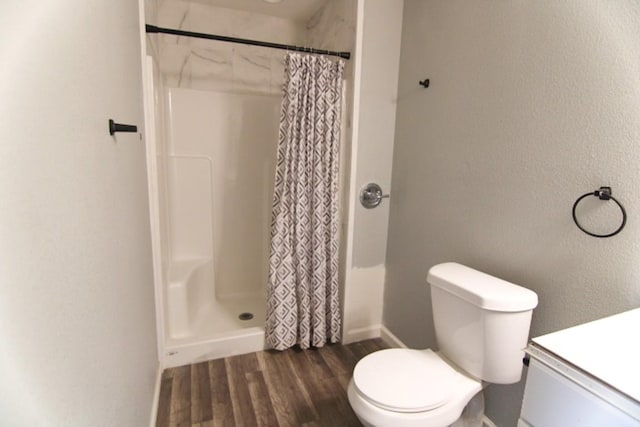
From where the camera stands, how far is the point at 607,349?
73 centimetres

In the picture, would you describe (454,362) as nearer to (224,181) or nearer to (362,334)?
(362,334)

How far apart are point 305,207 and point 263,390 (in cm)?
101

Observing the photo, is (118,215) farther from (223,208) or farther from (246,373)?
(223,208)

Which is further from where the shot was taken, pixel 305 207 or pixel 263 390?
pixel 305 207

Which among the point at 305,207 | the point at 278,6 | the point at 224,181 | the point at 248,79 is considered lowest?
the point at 305,207

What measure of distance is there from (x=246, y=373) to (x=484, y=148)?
66.7 inches

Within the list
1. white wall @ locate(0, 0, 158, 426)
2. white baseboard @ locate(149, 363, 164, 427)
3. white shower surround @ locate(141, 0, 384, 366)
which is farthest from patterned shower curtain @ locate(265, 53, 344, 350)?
white wall @ locate(0, 0, 158, 426)

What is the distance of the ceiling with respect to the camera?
225 centimetres

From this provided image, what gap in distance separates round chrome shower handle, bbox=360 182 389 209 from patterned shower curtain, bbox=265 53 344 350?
0.60 ft

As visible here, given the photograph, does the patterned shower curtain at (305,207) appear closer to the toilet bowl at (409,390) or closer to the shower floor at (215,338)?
the shower floor at (215,338)

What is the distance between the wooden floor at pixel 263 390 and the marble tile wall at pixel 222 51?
1.90 m

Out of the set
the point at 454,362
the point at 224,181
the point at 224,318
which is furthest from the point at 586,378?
the point at 224,181

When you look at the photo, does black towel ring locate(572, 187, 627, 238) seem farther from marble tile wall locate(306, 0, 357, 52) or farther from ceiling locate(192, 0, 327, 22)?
ceiling locate(192, 0, 327, 22)

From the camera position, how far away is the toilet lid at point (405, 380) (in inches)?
43.5
